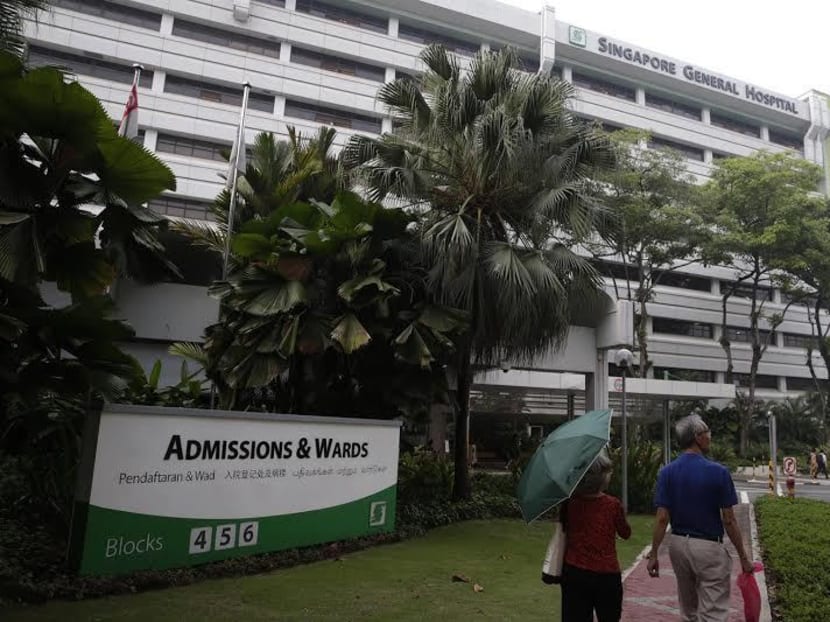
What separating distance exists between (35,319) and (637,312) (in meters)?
40.2

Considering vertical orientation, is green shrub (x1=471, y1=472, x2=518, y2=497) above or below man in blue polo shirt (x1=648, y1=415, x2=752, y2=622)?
below

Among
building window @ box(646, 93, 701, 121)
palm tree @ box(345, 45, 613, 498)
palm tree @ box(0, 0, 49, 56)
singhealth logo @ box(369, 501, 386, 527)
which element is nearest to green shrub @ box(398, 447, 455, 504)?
palm tree @ box(345, 45, 613, 498)

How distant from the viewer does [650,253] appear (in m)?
32.2

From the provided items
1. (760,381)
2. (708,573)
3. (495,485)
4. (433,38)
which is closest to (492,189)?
Answer: (495,485)

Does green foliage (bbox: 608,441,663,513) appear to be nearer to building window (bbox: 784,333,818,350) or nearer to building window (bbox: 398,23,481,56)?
building window (bbox: 398,23,481,56)

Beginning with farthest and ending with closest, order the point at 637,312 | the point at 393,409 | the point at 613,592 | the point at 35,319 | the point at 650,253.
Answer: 1. the point at 637,312
2. the point at 650,253
3. the point at 393,409
4. the point at 35,319
5. the point at 613,592

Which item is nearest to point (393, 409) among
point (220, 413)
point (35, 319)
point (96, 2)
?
point (220, 413)

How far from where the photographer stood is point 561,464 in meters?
3.64

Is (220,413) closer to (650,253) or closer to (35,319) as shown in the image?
(35,319)

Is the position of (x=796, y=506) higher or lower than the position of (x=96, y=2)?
lower

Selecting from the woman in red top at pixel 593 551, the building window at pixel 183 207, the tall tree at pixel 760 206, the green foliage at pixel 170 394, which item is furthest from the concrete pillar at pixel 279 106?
the woman in red top at pixel 593 551

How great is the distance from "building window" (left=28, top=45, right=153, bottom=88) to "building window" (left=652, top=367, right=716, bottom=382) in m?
36.4

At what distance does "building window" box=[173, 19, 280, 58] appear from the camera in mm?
36094

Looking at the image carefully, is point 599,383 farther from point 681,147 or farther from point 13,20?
point 681,147
